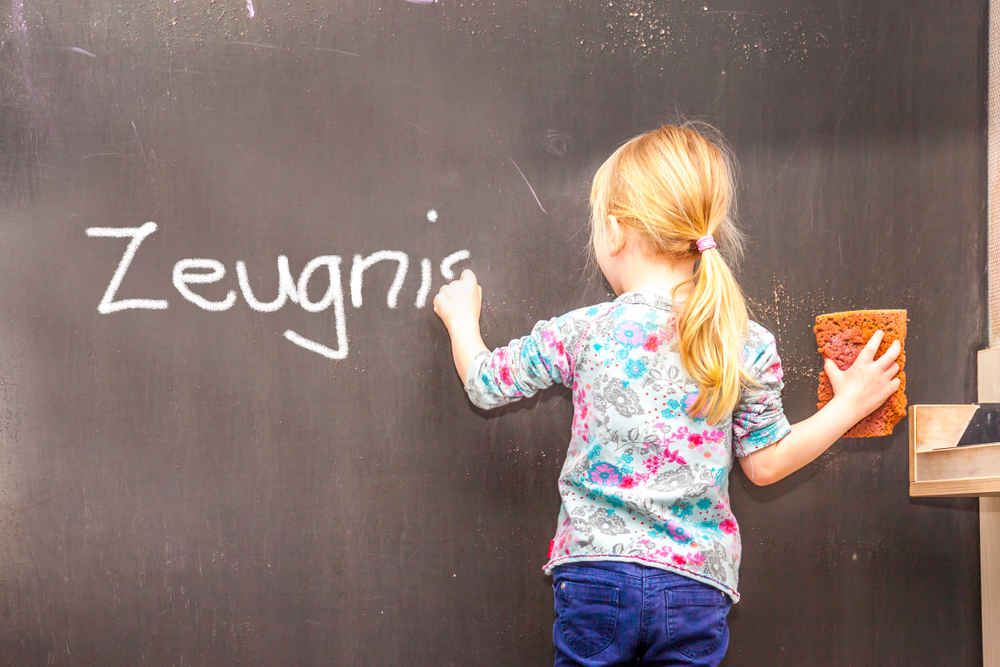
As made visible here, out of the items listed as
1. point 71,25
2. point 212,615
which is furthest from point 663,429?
point 71,25

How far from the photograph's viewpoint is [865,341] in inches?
41.6

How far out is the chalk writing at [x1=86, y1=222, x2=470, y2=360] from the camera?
3.55 ft

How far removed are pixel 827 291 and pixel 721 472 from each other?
42cm

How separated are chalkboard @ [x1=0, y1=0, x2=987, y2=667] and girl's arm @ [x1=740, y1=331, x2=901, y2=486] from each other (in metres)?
0.08

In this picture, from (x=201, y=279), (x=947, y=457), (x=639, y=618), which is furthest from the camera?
(x=201, y=279)

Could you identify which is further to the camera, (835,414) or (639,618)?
(835,414)

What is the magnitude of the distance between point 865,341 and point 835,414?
0.45ft

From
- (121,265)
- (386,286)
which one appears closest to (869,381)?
(386,286)

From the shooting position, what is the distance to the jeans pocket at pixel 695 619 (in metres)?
0.86

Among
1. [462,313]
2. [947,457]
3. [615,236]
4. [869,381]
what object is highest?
[615,236]

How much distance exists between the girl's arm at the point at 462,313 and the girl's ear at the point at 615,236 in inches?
9.7

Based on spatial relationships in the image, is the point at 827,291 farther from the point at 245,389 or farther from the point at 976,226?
the point at 245,389

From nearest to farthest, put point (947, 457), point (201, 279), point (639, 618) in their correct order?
1. point (639, 618)
2. point (947, 457)
3. point (201, 279)

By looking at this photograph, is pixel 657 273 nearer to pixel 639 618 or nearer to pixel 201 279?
pixel 639 618
